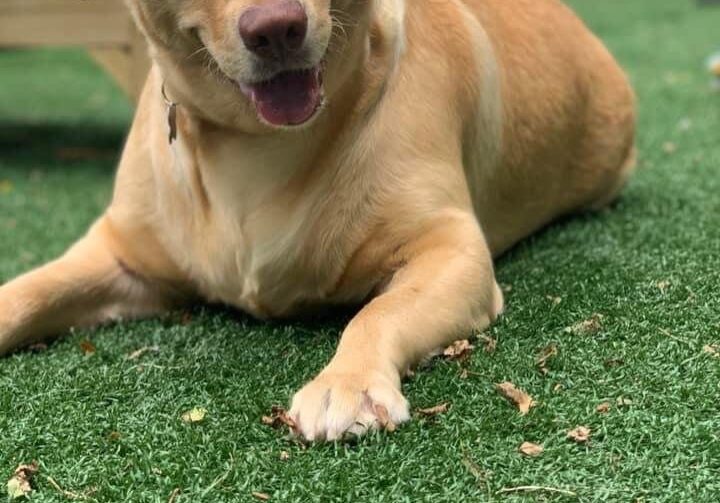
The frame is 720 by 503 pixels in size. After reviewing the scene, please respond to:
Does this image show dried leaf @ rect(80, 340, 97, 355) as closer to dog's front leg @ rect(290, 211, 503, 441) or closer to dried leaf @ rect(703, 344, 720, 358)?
dog's front leg @ rect(290, 211, 503, 441)

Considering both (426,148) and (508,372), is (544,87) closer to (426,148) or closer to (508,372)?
(426,148)

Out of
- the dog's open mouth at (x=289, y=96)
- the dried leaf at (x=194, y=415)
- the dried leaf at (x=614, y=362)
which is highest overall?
the dog's open mouth at (x=289, y=96)

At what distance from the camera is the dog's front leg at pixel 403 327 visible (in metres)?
1.28

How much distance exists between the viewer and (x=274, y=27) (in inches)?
56.7

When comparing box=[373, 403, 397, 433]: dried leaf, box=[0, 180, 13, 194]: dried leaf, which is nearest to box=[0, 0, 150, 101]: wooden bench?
box=[0, 180, 13, 194]: dried leaf

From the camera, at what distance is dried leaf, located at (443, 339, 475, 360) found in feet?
5.04

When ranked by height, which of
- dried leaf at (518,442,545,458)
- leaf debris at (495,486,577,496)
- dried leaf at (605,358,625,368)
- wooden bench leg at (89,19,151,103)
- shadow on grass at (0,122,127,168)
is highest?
leaf debris at (495,486,577,496)

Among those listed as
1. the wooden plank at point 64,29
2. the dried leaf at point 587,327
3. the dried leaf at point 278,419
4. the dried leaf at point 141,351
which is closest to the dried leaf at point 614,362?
the dried leaf at point 587,327

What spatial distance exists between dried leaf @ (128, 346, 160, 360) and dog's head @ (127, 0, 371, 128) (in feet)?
1.40

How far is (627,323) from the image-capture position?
1599mm

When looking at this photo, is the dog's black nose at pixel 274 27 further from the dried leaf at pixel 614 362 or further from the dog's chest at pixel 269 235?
the dried leaf at pixel 614 362

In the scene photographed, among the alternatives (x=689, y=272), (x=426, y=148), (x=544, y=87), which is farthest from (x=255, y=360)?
(x=544, y=87)

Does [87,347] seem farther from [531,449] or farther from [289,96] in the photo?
[531,449]

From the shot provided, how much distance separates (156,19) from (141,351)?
23.1 inches
